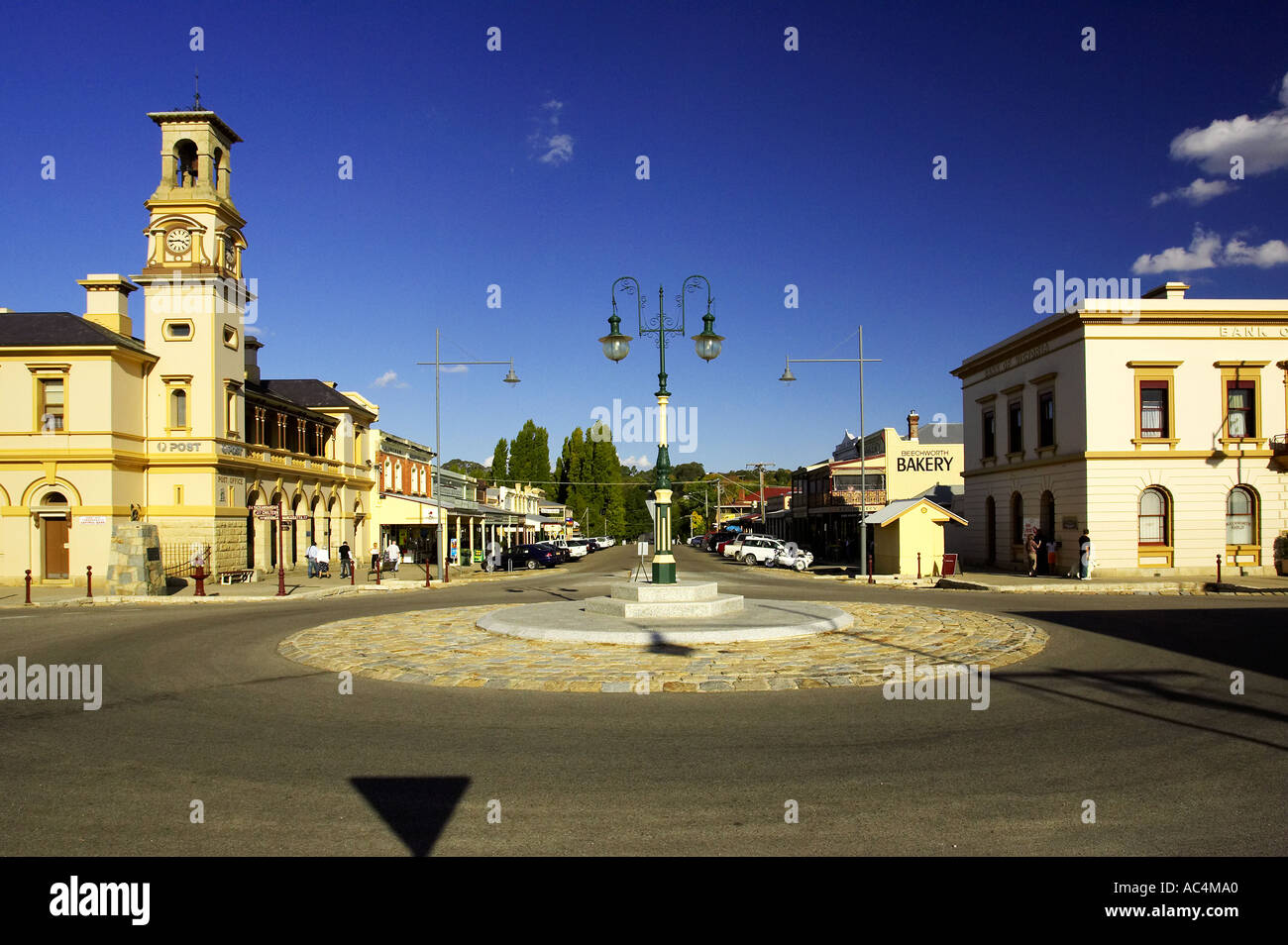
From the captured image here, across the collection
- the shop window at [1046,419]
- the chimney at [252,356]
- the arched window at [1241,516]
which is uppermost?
the chimney at [252,356]

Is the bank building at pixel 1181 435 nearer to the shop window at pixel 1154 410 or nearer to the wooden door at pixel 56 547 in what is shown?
the shop window at pixel 1154 410

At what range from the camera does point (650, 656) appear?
1191 cm

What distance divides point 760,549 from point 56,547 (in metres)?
32.3

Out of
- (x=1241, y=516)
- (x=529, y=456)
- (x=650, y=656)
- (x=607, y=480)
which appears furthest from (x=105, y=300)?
(x=607, y=480)

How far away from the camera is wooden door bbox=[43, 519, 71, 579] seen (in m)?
30.0

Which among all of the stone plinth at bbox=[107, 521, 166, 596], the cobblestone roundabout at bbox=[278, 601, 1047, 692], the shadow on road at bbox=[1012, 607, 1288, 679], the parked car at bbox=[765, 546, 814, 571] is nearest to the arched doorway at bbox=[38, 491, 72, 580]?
the stone plinth at bbox=[107, 521, 166, 596]

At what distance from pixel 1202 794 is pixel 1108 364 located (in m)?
27.7

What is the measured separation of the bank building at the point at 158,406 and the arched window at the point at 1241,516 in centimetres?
3761

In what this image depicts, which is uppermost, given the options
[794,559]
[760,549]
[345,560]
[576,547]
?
[345,560]

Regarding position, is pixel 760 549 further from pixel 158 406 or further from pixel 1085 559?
pixel 158 406

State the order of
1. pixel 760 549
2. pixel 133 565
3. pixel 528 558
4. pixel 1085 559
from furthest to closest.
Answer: pixel 760 549 → pixel 528 558 → pixel 1085 559 → pixel 133 565

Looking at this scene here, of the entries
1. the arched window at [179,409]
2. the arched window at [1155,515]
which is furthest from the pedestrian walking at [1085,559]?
the arched window at [179,409]

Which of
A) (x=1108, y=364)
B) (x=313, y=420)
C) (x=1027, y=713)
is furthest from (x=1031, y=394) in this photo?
(x=313, y=420)

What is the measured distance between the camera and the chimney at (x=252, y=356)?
42.0m
